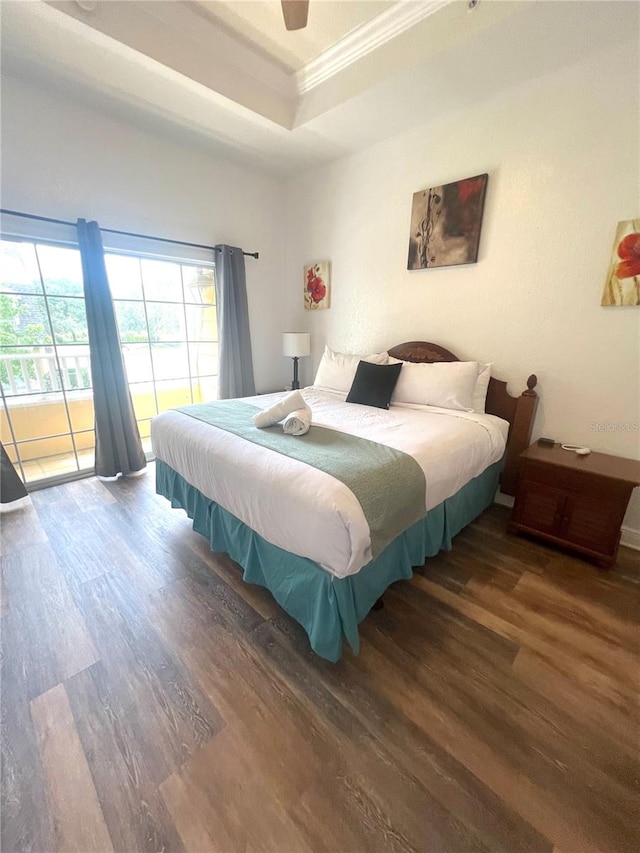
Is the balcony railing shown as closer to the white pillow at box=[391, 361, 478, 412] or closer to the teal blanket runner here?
the teal blanket runner

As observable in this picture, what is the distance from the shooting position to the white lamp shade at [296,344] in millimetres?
3443

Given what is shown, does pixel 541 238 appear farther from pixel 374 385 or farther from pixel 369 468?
pixel 369 468

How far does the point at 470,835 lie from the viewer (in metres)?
0.88

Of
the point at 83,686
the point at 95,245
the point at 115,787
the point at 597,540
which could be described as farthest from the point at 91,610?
the point at 597,540

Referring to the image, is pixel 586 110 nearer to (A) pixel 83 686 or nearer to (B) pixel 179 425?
(B) pixel 179 425

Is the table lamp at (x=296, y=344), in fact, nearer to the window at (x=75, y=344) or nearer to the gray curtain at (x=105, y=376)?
the window at (x=75, y=344)

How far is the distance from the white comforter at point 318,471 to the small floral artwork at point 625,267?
0.94 metres

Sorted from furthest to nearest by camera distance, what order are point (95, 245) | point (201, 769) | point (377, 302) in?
point (377, 302), point (95, 245), point (201, 769)

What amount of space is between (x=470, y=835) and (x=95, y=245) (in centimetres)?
357

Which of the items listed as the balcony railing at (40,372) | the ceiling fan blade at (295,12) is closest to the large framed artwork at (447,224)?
the ceiling fan blade at (295,12)

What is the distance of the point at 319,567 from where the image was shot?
1266 mm

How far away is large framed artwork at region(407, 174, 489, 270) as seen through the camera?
92.4 inches

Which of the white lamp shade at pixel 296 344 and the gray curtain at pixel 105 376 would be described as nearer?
the gray curtain at pixel 105 376

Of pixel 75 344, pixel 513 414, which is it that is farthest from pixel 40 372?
pixel 513 414
